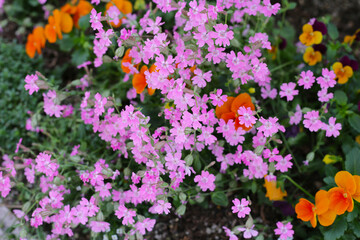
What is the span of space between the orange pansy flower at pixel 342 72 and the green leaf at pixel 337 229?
0.69 metres

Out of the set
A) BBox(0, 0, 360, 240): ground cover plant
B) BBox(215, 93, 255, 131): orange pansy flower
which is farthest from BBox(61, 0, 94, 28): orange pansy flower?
BBox(215, 93, 255, 131): orange pansy flower

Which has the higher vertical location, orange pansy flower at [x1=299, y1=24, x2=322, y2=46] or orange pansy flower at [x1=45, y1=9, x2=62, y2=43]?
orange pansy flower at [x1=45, y1=9, x2=62, y2=43]

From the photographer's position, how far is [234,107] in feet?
5.62

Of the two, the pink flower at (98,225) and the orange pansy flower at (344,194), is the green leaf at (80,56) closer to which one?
the pink flower at (98,225)

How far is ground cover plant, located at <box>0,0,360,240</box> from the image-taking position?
1.68 m

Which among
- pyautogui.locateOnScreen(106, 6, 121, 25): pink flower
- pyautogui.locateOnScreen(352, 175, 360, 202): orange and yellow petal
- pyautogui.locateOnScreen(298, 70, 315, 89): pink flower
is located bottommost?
pyautogui.locateOnScreen(352, 175, 360, 202): orange and yellow petal

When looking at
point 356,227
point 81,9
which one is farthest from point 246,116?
point 81,9

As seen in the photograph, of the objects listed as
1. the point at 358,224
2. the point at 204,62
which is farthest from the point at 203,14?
the point at 358,224

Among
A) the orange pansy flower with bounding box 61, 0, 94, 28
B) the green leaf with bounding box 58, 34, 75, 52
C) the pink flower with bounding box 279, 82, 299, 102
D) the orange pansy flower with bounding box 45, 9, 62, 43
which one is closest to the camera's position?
the pink flower with bounding box 279, 82, 299, 102

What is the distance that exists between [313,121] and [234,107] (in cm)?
38

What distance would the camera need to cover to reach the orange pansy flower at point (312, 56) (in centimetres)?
218

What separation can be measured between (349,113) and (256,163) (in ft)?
2.14

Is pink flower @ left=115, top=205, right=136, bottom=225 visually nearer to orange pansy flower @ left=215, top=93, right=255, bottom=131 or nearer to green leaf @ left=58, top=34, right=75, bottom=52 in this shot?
orange pansy flower @ left=215, top=93, right=255, bottom=131

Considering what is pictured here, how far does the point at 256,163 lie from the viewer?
1.79 m
